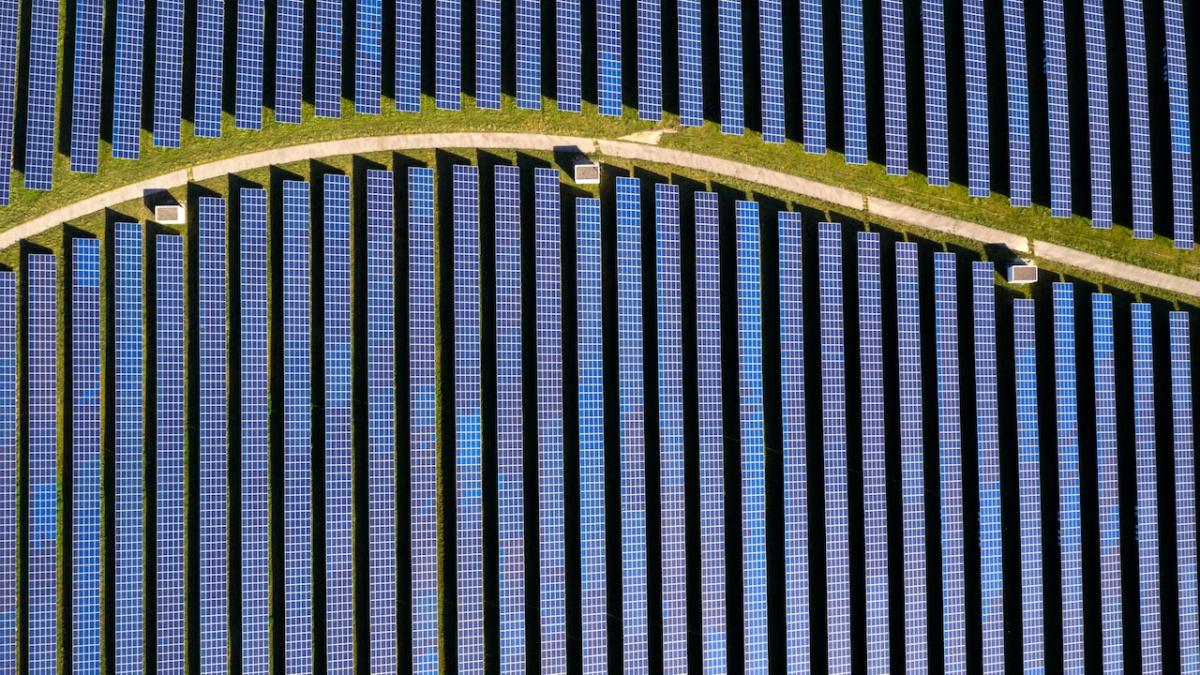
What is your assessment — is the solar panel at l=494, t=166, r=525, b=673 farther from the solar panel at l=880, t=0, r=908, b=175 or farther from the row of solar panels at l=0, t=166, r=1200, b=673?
the solar panel at l=880, t=0, r=908, b=175

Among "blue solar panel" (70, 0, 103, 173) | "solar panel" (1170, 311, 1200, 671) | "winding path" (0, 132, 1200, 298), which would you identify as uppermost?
"blue solar panel" (70, 0, 103, 173)

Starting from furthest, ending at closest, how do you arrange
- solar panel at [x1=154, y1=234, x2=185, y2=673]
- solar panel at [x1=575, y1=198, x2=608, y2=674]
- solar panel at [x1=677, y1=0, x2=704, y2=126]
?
solar panel at [x1=677, y1=0, x2=704, y2=126] → solar panel at [x1=575, y1=198, x2=608, y2=674] → solar panel at [x1=154, y1=234, x2=185, y2=673]

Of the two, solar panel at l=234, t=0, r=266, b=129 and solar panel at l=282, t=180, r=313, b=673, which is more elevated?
solar panel at l=234, t=0, r=266, b=129

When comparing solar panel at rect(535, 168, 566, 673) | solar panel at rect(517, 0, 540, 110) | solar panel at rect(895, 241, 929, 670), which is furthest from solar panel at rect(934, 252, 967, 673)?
solar panel at rect(517, 0, 540, 110)

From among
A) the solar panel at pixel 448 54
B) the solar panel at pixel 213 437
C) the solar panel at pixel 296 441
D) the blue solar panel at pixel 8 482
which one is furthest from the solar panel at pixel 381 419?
the blue solar panel at pixel 8 482

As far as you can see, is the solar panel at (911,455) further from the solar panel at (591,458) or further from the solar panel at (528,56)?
the solar panel at (528,56)

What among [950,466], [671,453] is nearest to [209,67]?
[671,453]

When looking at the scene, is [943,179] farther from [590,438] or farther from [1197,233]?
[590,438]
